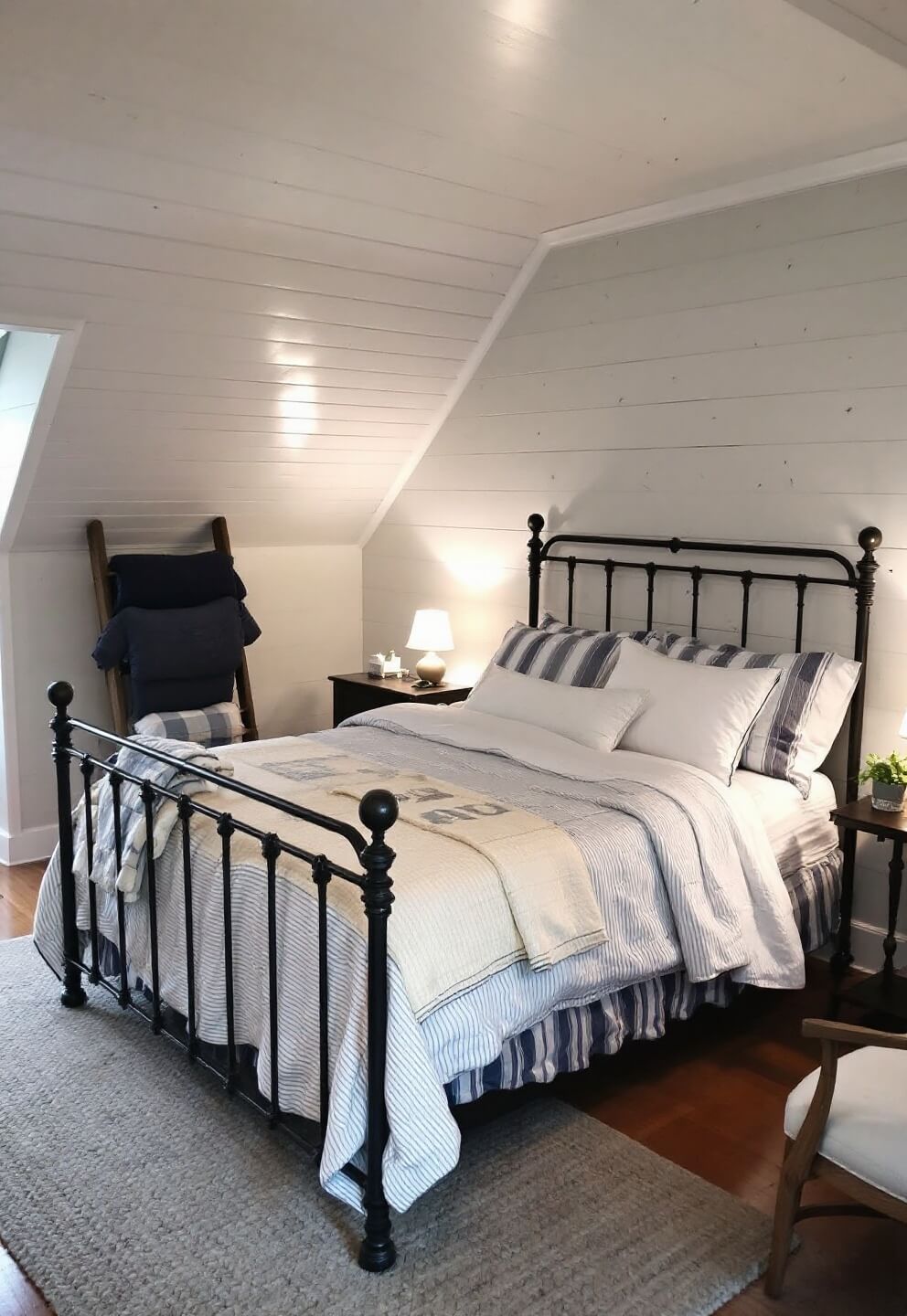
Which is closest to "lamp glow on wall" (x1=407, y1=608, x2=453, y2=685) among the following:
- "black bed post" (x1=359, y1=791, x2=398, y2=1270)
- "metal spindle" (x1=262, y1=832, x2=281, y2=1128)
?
"metal spindle" (x1=262, y1=832, x2=281, y2=1128)

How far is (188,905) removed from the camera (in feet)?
8.16

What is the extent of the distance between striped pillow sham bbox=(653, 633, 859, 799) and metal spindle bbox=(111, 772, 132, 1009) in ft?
5.68

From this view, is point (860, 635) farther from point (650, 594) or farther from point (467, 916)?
point (467, 916)

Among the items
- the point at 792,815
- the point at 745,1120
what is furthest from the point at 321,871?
the point at 792,815

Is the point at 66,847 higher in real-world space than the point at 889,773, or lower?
lower

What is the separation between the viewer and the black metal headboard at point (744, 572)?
10.5ft

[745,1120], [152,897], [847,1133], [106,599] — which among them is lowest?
[745,1120]

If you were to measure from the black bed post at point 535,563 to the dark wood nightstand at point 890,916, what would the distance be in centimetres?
147

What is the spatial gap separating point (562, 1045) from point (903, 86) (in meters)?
2.37

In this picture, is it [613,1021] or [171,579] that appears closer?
[613,1021]

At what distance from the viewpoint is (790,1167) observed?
6.29ft

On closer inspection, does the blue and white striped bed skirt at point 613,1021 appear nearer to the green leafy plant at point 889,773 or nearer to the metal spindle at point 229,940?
the green leafy plant at point 889,773

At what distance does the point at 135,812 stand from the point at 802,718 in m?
1.83

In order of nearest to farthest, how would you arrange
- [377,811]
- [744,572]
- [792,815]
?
[377,811] → [792,815] → [744,572]
